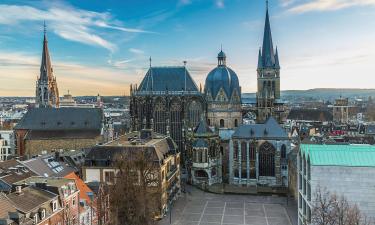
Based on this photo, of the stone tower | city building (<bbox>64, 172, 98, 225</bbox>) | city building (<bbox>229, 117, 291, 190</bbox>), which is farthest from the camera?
the stone tower

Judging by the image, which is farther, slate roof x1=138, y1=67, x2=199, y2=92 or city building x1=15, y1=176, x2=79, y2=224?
slate roof x1=138, y1=67, x2=199, y2=92

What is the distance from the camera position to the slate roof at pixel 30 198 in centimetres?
4108

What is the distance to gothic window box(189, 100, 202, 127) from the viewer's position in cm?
10012

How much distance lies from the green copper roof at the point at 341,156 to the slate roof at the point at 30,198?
97.0ft

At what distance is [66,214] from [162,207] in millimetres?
26315

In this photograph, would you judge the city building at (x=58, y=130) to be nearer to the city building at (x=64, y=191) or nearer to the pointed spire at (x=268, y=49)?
the pointed spire at (x=268, y=49)

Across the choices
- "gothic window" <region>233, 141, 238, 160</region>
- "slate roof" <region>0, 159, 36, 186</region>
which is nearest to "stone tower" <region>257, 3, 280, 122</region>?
"gothic window" <region>233, 141, 238, 160</region>

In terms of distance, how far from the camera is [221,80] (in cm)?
10412

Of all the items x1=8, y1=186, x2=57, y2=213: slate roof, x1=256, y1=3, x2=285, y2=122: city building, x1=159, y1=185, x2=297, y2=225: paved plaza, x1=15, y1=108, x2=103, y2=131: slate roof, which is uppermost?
x1=256, y1=3, x2=285, y2=122: city building

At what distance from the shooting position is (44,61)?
13000cm

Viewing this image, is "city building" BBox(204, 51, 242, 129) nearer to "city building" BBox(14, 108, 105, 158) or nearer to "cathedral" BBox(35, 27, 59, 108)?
"city building" BBox(14, 108, 105, 158)

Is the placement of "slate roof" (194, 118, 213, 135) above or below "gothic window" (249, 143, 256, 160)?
above

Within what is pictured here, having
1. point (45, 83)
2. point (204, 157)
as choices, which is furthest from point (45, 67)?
point (204, 157)

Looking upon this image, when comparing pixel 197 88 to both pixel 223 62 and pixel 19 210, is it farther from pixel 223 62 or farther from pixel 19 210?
pixel 19 210
